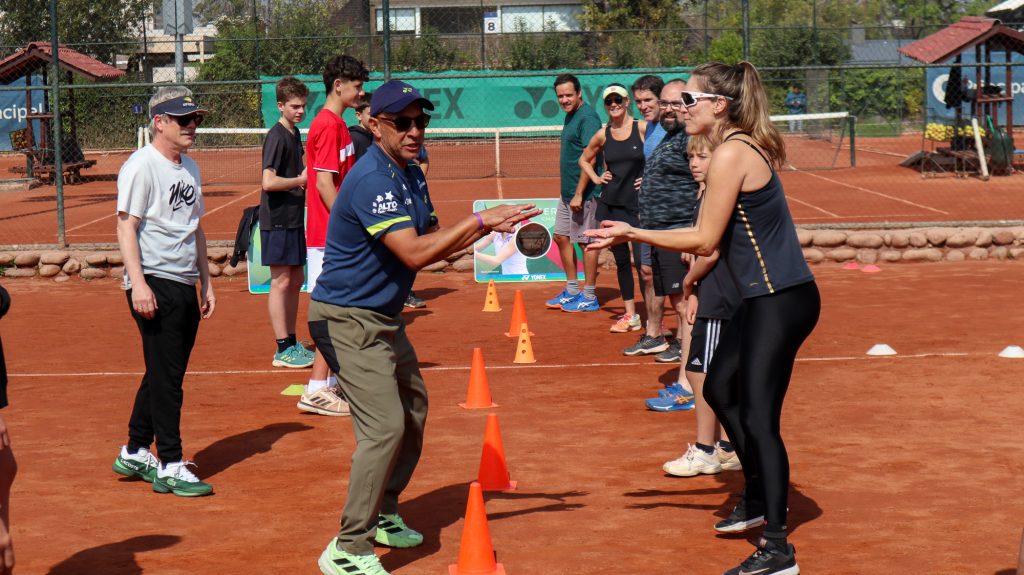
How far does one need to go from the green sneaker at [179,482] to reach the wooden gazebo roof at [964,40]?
864 inches

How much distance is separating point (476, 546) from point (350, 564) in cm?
52

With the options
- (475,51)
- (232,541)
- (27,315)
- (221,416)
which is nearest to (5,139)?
(475,51)

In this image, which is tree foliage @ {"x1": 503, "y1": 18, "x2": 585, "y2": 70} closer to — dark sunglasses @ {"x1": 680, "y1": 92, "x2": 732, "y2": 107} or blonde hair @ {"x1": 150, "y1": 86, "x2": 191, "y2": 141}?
blonde hair @ {"x1": 150, "y1": 86, "x2": 191, "y2": 141}

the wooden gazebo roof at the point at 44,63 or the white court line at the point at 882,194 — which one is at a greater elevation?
the wooden gazebo roof at the point at 44,63

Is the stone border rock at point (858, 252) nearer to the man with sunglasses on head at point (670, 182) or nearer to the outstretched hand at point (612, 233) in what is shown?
the man with sunglasses on head at point (670, 182)

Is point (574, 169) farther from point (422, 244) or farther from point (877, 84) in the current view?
point (877, 84)

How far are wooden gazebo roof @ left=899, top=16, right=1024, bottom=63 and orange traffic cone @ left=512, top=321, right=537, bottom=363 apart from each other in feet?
59.4

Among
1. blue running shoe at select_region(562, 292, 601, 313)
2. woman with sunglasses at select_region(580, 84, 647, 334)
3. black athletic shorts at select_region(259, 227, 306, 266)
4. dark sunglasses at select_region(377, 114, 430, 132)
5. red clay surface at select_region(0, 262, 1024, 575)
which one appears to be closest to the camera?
dark sunglasses at select_region(377, 114, 430, 132)

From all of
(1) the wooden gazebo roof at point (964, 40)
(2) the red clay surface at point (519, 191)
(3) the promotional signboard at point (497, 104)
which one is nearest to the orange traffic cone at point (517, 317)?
(2) the red clay surface at point (519, 191)

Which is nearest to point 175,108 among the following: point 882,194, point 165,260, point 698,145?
point 165,260

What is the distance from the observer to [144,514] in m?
6.03

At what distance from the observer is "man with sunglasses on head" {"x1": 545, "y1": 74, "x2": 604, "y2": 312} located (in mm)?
10945

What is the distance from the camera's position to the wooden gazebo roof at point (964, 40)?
25.0m

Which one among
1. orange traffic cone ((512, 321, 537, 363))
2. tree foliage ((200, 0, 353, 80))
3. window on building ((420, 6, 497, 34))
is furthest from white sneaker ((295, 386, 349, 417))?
window on building ((420, 6, 497, 34))
